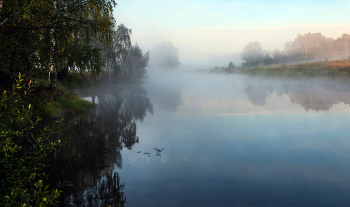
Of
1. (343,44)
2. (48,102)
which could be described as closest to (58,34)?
(48,102)

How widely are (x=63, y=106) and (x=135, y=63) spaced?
39520mm

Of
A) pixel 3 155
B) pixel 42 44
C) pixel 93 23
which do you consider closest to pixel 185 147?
pixel 3 155

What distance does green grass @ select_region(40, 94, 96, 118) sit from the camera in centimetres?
973

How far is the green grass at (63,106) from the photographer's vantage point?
31.9 feet

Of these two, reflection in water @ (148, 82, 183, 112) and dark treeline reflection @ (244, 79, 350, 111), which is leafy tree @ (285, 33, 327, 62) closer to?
dark treeline reflection @ (244, 79, 350, 111)

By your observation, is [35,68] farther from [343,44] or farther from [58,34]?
[343,44]

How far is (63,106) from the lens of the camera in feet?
36.1

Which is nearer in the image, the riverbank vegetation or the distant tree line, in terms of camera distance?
the riverbank vegetation

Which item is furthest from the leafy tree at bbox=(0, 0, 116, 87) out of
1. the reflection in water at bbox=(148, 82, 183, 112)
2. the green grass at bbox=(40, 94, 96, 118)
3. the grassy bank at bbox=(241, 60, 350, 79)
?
the grassy bank at bbox=(241, 60, 350, 79)

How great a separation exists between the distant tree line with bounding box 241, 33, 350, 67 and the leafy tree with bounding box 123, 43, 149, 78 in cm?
4401

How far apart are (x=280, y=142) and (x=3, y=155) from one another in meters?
7.17

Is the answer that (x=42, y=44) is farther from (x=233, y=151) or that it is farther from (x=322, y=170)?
(x=322, y=170)

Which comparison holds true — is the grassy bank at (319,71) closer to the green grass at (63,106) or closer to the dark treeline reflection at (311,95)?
the dark treeline reflection at (311,95)

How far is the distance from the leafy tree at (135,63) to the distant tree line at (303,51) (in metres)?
44.0
